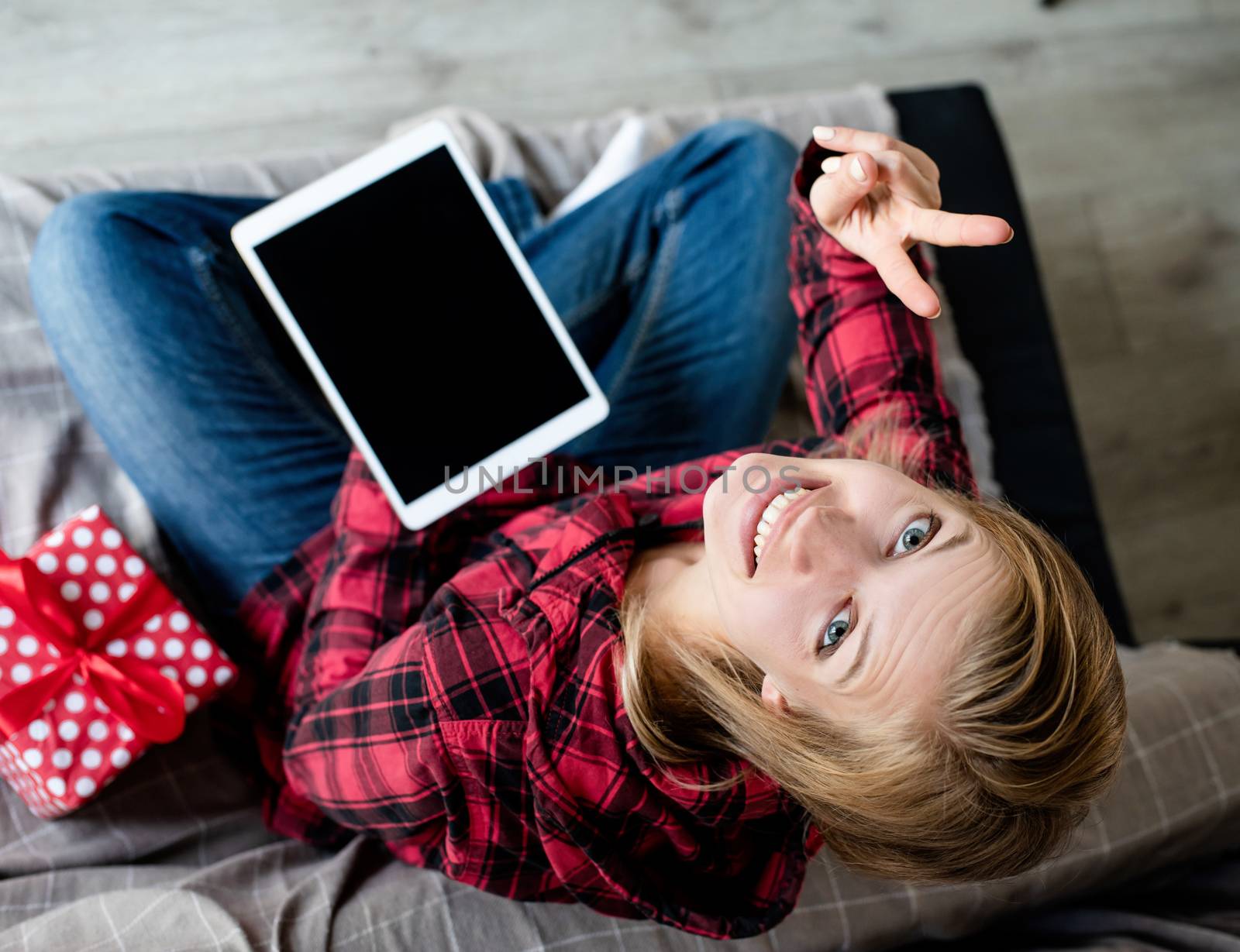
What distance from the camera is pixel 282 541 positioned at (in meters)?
0.99

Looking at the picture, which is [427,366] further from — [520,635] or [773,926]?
[773,926]

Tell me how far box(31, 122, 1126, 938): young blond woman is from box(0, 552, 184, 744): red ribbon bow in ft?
0.36

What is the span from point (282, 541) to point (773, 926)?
616mm

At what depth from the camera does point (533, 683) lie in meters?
0.77

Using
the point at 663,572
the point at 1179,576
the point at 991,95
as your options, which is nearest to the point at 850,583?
the point at 663,572

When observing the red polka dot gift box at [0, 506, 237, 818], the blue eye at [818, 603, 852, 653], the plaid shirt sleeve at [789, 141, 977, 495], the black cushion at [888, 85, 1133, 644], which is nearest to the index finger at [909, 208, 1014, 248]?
the plaid shirt sleeve at [789, 141, 977, 495]

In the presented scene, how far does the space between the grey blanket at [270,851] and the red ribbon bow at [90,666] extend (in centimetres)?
11

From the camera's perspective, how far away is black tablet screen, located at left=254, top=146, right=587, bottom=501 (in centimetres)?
90

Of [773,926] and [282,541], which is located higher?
[282,541]

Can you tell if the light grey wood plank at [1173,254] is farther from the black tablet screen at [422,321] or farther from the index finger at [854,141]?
the black tablet screen at [422,321]

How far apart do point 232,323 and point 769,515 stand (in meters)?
0.63

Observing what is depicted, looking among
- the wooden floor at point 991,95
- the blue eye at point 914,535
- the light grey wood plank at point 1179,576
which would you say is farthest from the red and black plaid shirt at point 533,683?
the light grey wood plank at point 1179,576

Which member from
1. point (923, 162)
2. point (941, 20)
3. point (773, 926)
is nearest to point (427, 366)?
point (923, 162)

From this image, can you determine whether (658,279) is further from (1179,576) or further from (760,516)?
(1179,576)
